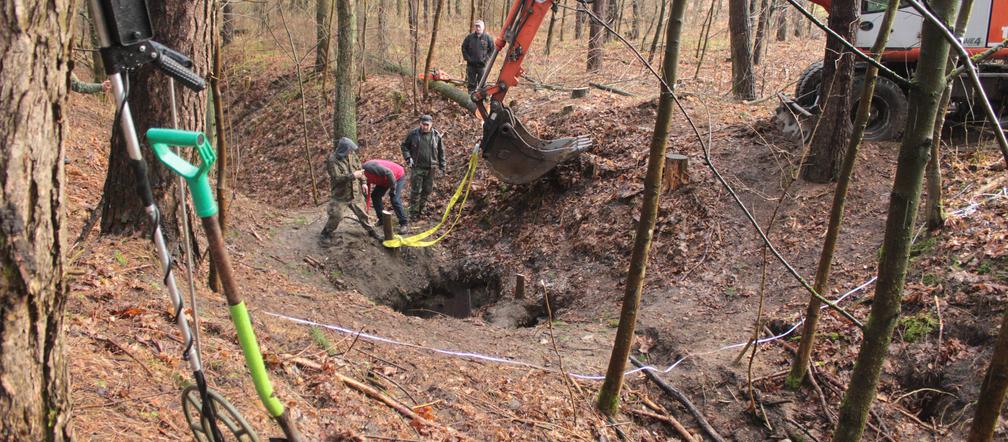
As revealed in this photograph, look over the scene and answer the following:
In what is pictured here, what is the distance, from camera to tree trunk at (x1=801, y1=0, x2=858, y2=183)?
7.44m

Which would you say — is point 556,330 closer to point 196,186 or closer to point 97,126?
point 196,186

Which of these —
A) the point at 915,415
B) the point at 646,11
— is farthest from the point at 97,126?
the point at 646,11

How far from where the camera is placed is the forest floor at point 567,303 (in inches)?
160

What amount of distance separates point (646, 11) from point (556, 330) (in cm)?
2291

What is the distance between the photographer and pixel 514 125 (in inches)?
345

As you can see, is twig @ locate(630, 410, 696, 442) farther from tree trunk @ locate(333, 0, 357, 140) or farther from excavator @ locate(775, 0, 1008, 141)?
tree trunk @ locate(333, 0, 357, 140)

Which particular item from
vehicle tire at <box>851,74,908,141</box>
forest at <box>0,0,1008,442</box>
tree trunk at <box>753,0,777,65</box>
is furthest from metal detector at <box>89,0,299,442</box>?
tree trunk at <box>753,0,777,65</box>

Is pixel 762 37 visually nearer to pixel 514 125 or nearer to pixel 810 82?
pixel 810 82

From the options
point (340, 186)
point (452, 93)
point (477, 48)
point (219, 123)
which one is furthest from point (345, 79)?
point (219, 123)

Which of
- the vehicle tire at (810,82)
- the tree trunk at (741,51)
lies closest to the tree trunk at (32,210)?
the vehicle tire at (810,82)

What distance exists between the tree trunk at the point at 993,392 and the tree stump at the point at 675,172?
6.06 meters

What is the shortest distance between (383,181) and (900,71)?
24.3 feet

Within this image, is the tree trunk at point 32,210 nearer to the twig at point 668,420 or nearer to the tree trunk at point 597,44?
the twig at point 668,420

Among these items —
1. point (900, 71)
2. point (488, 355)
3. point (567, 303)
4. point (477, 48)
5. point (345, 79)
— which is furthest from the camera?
point (477, 48)
